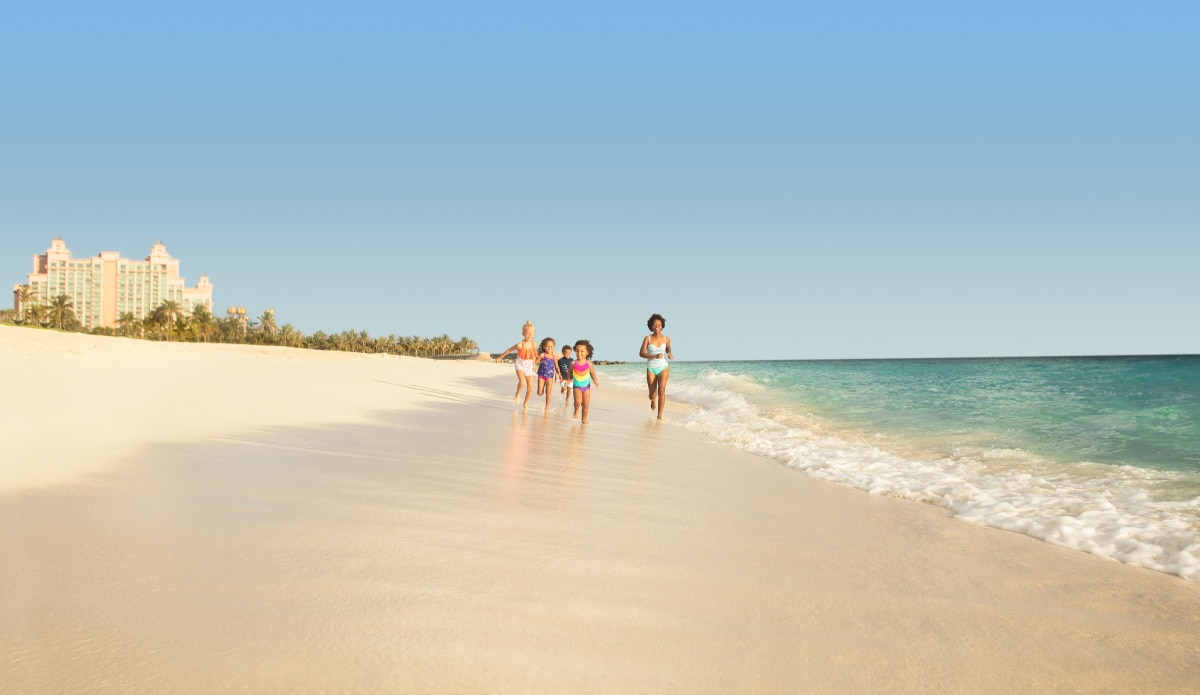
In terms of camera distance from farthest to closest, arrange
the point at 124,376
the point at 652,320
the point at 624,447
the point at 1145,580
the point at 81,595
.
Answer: the point at 124,376 → the point at 652,320 → the point at 624,447 → the point at 1145,580 → the point at 81,595

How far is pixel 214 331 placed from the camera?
10750cm

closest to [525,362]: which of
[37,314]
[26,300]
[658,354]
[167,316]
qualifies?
[658,354]

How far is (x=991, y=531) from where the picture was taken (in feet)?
16.4

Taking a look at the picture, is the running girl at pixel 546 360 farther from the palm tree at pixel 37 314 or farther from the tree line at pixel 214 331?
the palm tree at pixel 37 314

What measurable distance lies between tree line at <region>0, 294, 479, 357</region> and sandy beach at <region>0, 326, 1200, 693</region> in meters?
97.6

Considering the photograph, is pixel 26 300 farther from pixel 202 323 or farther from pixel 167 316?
pixel 202 323

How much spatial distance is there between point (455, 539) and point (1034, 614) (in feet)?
9.13

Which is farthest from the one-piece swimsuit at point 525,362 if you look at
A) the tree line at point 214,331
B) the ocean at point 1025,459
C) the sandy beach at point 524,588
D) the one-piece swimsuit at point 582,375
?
the tree line at point 214,331

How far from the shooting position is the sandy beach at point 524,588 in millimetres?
2369

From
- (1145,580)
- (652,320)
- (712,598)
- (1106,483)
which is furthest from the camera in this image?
(652,320)

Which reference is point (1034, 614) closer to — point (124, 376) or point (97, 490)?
point (97, 490)

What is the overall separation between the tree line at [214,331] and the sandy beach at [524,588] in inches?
3842

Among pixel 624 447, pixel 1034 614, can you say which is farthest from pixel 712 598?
pixel 624 447

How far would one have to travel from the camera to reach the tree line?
3863 inches
